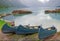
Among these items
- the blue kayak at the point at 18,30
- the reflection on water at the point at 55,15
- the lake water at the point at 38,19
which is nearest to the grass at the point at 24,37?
the blue kayak at the point at 18,30

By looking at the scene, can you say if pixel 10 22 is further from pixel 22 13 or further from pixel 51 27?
pixel 51 27

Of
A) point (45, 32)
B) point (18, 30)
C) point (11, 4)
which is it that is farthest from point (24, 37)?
point (11, 4)

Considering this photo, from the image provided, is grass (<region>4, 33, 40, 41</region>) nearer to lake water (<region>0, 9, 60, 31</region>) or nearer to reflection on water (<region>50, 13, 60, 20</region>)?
lake water (<region>0, 9, 60, 31</region>)

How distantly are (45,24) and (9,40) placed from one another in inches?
22.9

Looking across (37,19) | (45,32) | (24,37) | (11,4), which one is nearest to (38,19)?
(37,19)

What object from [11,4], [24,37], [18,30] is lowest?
[24,37]

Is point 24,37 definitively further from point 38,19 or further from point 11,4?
point 11,4

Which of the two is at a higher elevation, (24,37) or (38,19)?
(38,19)

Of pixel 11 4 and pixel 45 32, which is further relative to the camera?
pixel 11 4

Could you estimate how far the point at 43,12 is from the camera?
2232mm

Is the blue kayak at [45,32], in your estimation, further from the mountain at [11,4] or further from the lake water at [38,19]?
the mountain at [11,4]

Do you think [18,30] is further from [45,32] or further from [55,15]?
[55,15]

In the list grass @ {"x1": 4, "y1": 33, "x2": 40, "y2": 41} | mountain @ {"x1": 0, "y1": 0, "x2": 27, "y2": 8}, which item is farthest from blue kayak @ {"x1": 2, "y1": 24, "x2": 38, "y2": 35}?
mountain @ {"x1": 0, "y1": 0, "x2": 27, "y2": 8}

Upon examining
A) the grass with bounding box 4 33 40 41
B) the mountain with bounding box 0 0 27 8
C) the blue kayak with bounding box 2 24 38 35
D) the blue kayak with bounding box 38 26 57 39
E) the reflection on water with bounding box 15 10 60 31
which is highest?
the mountain with bounding box 0 0 27 8
